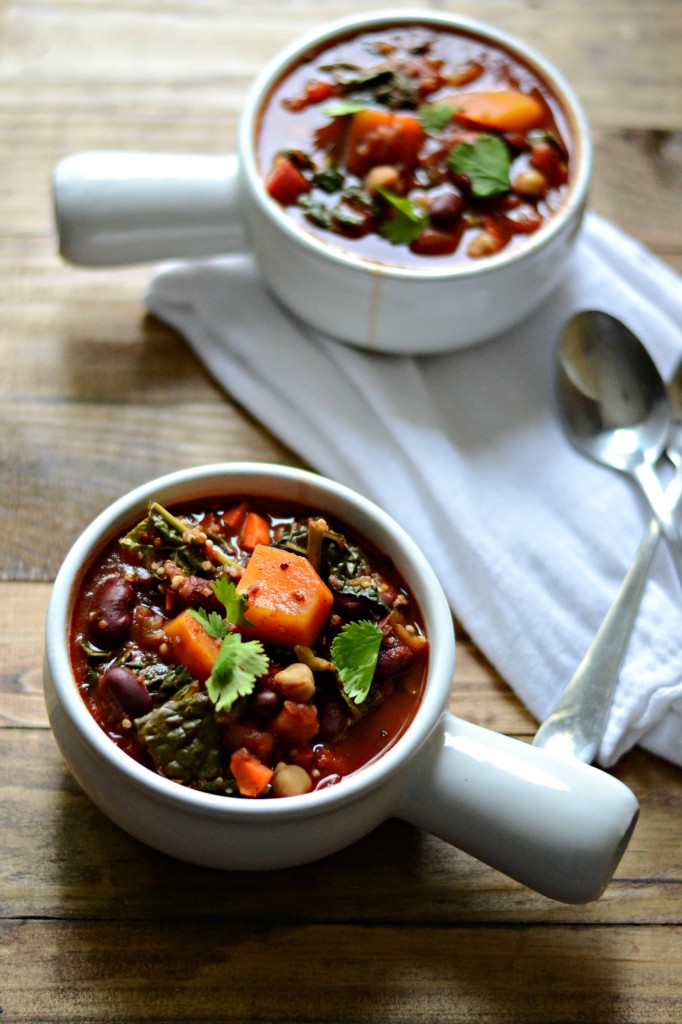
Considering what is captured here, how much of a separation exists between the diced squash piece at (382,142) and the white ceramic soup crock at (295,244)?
19cm

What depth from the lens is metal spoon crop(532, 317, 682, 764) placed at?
168 centimetres

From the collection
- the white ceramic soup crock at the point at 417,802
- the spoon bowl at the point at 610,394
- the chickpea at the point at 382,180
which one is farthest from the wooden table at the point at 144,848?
the chickpea at the point at 382,180

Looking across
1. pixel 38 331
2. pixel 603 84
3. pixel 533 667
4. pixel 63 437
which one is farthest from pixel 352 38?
pixel 533 667

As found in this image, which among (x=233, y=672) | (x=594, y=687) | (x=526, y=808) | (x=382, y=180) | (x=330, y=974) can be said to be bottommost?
(x=330, y=974)

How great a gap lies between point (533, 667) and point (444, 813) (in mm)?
429

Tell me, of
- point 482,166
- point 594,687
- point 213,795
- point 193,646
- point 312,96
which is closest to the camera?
point 213,795

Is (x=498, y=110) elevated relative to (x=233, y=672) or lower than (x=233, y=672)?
elevated

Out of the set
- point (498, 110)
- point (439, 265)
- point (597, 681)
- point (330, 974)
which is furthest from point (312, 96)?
point (330, 974)

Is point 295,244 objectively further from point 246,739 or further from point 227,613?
point 246,739

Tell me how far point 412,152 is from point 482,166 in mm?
135

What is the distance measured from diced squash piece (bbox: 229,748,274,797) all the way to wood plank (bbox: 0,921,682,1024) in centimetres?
29

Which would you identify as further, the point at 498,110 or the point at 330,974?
the point at 498,110

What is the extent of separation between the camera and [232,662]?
139cm

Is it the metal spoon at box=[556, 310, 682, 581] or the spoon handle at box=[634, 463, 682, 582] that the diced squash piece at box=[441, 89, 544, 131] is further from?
the spoon handle at box=[634, 463, 682, 582]
